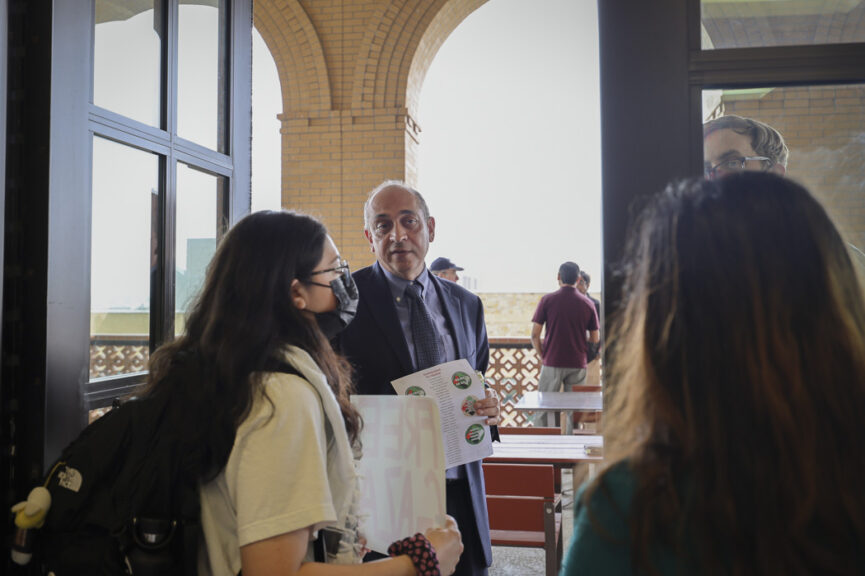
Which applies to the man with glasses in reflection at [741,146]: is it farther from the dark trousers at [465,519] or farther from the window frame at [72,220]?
the dark trousers at [465,519]

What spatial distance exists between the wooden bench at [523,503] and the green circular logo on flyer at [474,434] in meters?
0.82

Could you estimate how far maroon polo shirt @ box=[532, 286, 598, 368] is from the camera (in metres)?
6.45

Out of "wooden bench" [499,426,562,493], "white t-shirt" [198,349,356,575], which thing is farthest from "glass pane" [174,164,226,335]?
"wooden bench" [499,426,562,493]

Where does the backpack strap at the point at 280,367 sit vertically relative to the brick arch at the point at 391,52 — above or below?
below

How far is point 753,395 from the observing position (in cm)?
72

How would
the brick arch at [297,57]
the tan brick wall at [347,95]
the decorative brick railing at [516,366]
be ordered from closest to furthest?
the tan brick wall at [347,95], the brick arch at [297,57], the decorative brick railing at [516,366]

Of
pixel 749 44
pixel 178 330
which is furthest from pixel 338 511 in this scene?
pixel 749 44

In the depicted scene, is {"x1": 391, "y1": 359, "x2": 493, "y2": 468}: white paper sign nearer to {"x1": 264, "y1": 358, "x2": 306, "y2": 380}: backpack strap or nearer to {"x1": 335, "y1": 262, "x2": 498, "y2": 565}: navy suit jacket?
{"x1": 335, "y1": 262, "x2": 498, "y2": 565}: navy suit jacket

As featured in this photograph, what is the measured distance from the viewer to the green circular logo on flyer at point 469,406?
7.14 feet

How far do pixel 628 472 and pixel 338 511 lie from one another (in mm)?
693

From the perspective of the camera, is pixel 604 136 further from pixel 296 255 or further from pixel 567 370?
pixel 567 370

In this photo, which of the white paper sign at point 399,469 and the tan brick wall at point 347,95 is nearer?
the white paper sign at point 399,469

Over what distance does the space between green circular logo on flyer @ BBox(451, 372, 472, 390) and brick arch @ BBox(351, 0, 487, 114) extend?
5807 millimetres

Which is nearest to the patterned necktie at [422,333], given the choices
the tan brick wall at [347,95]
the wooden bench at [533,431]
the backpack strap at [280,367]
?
the backpack strap at [280,367]
